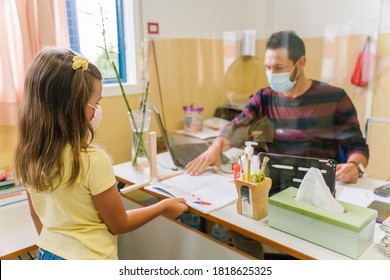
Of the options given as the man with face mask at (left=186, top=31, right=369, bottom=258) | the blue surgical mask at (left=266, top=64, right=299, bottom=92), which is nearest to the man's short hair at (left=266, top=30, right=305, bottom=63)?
the man with face mask at (left=186, top=31, right=369, bottom=258)

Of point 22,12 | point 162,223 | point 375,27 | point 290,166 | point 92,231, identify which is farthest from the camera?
point 375,27

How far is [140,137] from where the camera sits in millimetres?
1518

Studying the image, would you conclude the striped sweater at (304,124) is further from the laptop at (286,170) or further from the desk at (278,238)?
the desk at (278,238)

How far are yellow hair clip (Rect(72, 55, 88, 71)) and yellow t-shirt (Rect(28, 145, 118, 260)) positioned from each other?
215 millimetres

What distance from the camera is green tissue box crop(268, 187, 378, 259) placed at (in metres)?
0.85

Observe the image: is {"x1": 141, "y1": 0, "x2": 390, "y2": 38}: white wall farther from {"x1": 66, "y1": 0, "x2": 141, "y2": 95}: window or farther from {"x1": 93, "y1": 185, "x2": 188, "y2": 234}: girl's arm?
{"x1": 93, "y1": 185, "x2": 188, "y2": 234}: girl's arm

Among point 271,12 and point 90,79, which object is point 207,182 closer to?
point 90,79

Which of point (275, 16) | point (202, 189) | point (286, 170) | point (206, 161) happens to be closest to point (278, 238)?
point (286, 170)

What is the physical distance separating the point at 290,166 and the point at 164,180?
542 millimetres

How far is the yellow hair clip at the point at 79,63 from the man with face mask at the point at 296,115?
74 centimetres

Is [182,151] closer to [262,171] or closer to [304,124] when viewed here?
[304,124]

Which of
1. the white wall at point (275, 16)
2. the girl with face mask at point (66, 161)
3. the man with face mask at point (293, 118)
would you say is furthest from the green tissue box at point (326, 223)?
the white wall at point (275, 16)

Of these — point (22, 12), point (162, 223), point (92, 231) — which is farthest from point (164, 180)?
point (22, 12)

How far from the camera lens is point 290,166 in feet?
3.65
